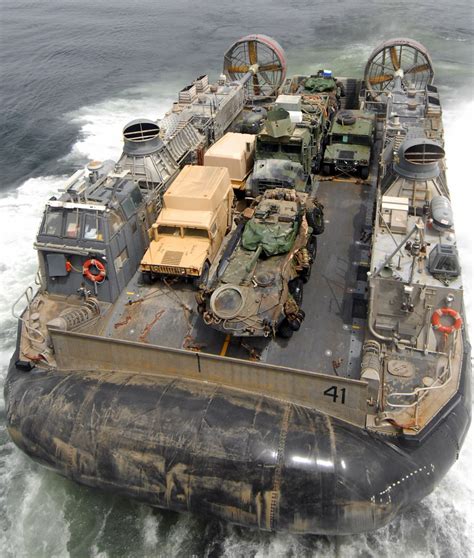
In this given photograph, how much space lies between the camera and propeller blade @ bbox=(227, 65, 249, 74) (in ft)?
71.7

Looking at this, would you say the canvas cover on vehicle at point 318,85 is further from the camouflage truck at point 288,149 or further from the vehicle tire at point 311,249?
the vehicle tire at point 311,249

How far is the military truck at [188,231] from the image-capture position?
10412mm

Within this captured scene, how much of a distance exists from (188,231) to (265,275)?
7.63 ft

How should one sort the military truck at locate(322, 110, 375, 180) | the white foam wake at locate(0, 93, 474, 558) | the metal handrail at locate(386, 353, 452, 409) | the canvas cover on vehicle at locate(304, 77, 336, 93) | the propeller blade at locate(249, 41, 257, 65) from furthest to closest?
the propeller blade at locate(249, 41, 257, 65), the canvas cover on vehicle at locate(304, 77, 336, 93), the military truck at locate(322, 110, 375, 180), the white foam wake at locate(0, 93, 474, 558), the metal handrail at locate(386, 353, 452, 409)

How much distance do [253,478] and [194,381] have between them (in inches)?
72.9

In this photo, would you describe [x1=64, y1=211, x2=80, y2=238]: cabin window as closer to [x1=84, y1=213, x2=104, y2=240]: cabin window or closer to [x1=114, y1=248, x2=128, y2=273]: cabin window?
[x1=84, y1=213, x2=104, y2=240]: cabin window

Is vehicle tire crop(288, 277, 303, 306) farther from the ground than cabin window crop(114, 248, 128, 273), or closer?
closer

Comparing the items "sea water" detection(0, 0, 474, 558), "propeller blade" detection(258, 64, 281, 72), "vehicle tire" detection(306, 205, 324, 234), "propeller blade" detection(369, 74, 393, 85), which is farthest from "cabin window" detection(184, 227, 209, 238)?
"propeller blade" detection(369, 74, 393, 85)

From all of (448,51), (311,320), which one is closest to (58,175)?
(311,320)

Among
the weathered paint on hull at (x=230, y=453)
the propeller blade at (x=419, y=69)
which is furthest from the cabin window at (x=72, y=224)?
the propeller blade at (x=419, y=69)

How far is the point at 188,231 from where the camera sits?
36.0ft

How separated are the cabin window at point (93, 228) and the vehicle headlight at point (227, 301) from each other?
2.59 meters

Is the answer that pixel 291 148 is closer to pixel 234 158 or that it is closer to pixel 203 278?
pixel 234 158

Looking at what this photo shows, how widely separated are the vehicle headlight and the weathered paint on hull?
3.97ft
